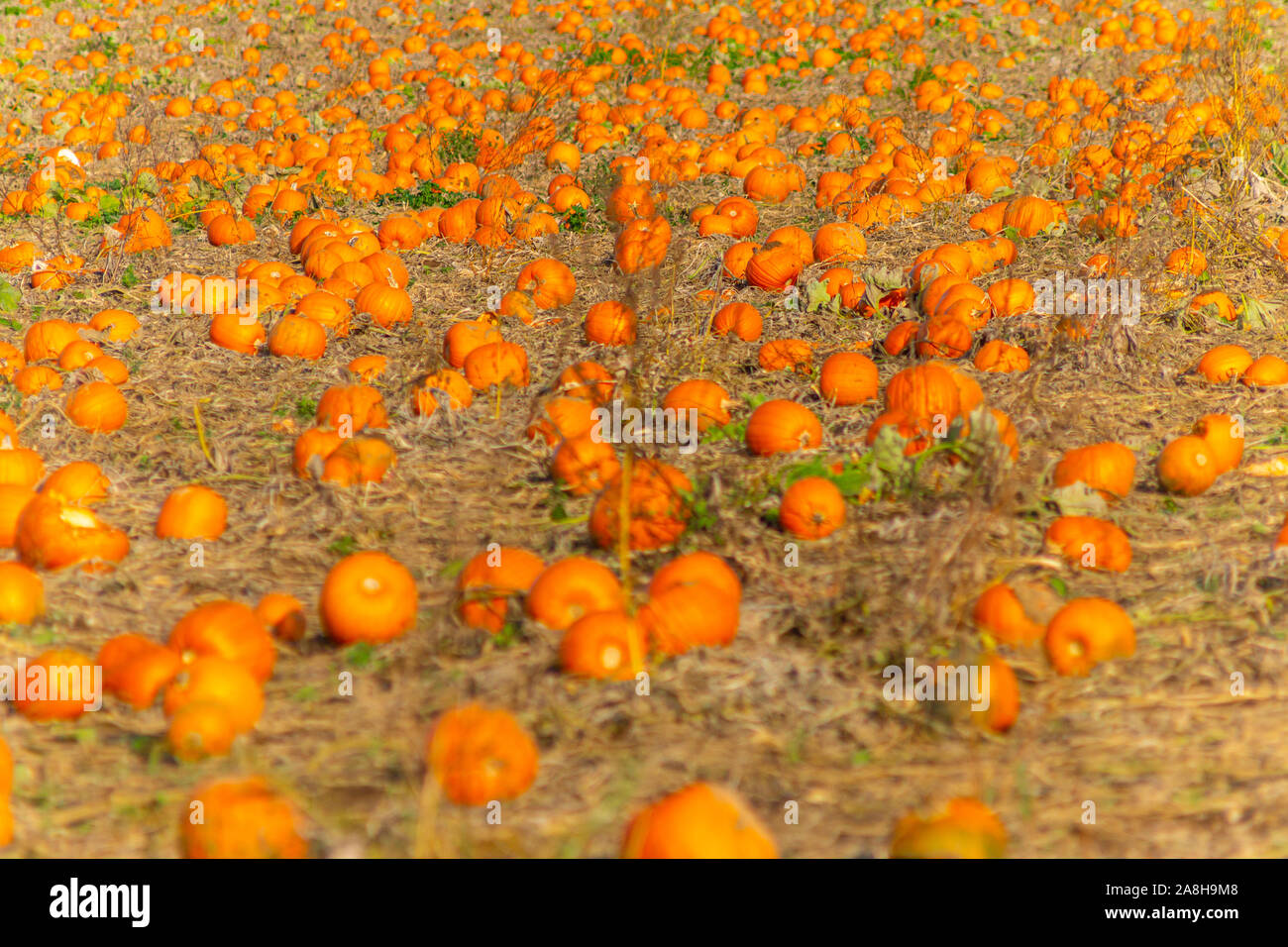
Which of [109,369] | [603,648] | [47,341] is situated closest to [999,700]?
[603,648]

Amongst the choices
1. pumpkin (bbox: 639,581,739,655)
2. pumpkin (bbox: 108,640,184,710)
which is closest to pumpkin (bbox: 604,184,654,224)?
pumpkin (bbox: 639,581,739,655)

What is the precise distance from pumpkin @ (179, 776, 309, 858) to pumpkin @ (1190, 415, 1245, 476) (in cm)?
391

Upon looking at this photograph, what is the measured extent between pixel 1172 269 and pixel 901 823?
4969mm

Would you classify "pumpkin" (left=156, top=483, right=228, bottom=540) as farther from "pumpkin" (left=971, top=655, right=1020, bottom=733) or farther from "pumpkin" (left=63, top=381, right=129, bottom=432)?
"pumpkin" (left=971, top=655, right=1020, bottom=733)

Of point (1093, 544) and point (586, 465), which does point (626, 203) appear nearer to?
point (586, 465)

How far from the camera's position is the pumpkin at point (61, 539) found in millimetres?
4145

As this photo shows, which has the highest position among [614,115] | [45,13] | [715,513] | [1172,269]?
[45,13]

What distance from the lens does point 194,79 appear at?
11.4 meters

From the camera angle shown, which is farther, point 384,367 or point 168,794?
point 384,367

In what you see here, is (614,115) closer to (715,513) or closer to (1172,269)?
(1172,269)

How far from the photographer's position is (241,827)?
2781mm

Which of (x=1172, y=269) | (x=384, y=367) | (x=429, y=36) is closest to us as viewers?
(x=384, y=367)

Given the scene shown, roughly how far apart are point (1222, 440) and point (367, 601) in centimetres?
364

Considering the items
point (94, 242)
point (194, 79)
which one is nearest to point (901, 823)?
point (94, 242)
